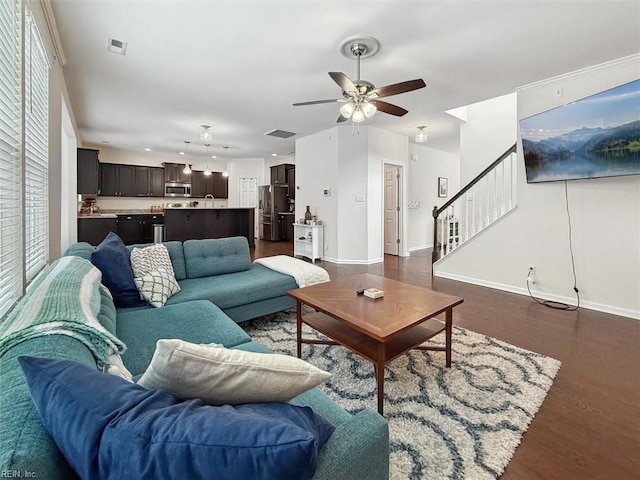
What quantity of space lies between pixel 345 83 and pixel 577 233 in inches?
121

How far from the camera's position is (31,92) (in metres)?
2.01

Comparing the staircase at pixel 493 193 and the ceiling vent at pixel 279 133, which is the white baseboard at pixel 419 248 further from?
the ceiling vent at pixel 279 133

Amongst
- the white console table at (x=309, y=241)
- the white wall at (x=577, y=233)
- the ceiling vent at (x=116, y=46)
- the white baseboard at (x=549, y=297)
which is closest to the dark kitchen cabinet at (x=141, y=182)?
the white console table at (x=309, y=241)

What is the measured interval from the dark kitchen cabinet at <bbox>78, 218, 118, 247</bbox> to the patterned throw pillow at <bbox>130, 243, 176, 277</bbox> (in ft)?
14.0

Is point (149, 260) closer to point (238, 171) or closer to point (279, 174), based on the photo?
point (279, 174)

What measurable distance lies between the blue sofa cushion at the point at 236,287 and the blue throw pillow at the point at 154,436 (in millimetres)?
1805

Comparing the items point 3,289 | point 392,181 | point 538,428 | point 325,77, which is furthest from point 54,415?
point 392,181

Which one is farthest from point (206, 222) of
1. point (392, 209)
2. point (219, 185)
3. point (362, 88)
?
point (362, 88)

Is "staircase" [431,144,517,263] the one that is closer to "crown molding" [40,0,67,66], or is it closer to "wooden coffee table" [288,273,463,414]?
"wooden coffee table" [288,273,463,414]

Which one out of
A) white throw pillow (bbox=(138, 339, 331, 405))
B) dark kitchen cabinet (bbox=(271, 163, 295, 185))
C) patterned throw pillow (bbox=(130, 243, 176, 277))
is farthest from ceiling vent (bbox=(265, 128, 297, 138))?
white throw pillow (bbox=(138, 339, 331, 405))

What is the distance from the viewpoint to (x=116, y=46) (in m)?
2.95

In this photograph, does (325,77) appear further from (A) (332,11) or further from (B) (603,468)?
(B) (603,468)

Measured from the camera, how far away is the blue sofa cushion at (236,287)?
247cm

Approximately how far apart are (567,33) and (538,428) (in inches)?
125
